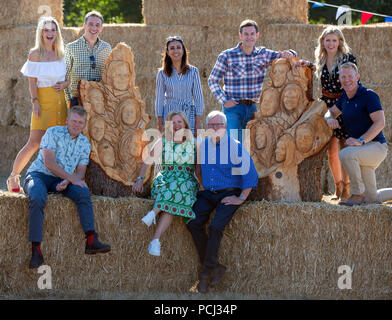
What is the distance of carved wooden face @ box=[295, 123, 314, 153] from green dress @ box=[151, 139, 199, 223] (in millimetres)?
843

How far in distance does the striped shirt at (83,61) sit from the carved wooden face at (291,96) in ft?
5.01

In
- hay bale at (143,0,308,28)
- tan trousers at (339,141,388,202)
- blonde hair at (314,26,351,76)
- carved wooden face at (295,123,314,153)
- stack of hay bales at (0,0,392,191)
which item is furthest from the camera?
hay bale at (143,0,308,28)

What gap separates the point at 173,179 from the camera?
462 centimetres

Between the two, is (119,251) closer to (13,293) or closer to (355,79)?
(13,293)

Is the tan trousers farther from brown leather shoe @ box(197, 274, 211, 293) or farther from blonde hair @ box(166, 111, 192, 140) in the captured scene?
brown leather shoe @ box(197, 274, 211, 293)

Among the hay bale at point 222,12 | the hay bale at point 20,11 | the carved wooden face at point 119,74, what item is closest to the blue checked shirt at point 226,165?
the carved wooden face at point 119,74

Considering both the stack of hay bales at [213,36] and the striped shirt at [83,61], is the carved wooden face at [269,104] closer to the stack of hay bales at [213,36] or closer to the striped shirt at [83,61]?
the striped shirt at [83,61]

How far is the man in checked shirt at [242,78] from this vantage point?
5238 millimetres

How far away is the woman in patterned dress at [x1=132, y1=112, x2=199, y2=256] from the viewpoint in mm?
4496

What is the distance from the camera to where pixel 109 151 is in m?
4.98

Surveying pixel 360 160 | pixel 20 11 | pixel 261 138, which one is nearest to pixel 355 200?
pixel 360 160

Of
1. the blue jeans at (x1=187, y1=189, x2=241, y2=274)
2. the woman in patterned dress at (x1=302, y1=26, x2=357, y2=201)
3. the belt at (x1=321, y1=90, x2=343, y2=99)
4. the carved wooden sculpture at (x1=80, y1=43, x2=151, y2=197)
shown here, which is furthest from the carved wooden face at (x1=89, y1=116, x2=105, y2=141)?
the belt at (x1=321, y1=90, x2=343, y2=99)

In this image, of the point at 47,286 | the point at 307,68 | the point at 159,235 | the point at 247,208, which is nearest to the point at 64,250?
the point at 47,286

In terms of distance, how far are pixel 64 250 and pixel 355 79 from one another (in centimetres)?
255
